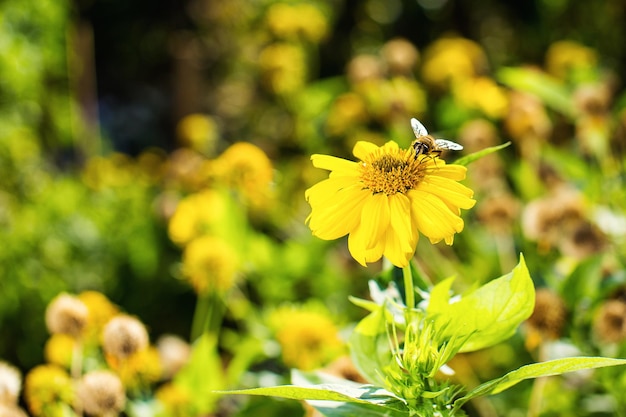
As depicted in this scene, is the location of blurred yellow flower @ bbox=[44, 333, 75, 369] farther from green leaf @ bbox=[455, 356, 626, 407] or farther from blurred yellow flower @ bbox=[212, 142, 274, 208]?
green leaf @ bbox=[455, 356, 626, 407]

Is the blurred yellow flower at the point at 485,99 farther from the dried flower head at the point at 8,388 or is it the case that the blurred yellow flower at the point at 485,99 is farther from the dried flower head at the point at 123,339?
the dried flower head at the point at 8,388

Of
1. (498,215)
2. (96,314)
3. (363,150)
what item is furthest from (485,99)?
(363,150)

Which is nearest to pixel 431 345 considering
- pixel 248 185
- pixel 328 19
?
pixel 248 185

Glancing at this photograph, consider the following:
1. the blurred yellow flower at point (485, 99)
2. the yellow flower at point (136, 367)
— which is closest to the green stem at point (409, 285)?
the yellow flower at point (136, 367)

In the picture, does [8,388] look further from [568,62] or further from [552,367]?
[568,62]

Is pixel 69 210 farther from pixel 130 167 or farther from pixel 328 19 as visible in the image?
pixel 328 19

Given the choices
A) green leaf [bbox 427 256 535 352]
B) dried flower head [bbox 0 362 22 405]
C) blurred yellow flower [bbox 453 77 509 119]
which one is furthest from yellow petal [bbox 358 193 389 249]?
blurred yellow flower [bbox 453 77 509 119]
